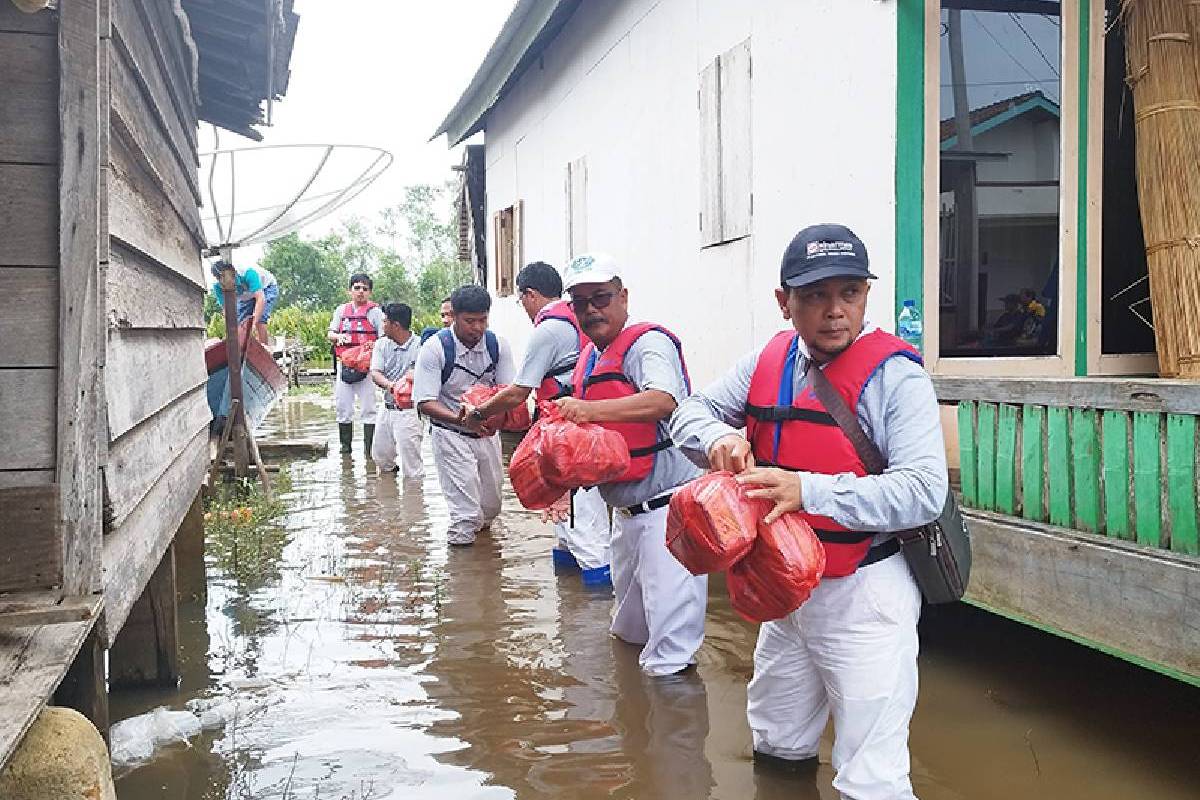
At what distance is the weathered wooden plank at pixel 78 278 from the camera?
119 inches

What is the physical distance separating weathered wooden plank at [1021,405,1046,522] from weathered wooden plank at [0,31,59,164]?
3614 mm

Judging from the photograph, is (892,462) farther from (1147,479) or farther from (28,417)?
(28,417)

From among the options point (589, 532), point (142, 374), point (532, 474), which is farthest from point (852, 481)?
point (589, 532)

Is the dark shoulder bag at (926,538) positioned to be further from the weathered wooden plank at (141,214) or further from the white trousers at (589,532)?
the white trousers at (589,532)

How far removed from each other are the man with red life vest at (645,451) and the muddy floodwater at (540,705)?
249 mm

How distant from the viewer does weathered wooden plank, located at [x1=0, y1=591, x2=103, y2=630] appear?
2828 mm

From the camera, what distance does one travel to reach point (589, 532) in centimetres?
700

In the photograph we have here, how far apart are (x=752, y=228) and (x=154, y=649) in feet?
14.7

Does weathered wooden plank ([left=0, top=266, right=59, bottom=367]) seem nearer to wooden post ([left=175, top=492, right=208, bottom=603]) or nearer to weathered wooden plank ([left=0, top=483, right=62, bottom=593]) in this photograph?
weathered wooden plank ([left=0, top=483, right=62, bottom=593])

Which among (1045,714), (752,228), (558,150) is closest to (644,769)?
(1045,714)

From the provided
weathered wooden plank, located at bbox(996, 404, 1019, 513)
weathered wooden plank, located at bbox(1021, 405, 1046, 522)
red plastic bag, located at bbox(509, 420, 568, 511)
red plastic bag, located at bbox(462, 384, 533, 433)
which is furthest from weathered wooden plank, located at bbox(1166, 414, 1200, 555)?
red plastic bag, located at bbox(462, 384, 533, 433)

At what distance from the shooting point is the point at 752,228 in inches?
293

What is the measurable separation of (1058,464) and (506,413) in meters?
3.69

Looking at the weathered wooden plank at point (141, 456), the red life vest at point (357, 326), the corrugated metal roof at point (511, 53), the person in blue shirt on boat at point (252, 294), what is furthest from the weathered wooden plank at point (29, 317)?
the red life vest at point (357, 326)
